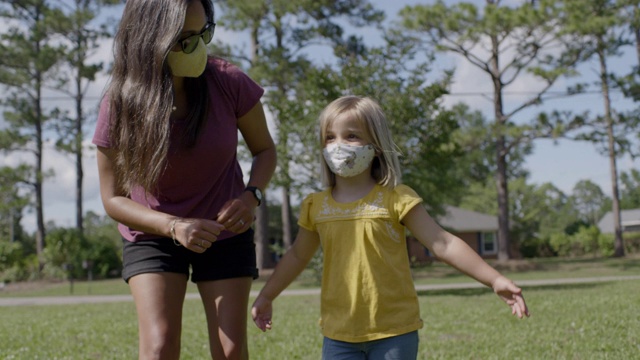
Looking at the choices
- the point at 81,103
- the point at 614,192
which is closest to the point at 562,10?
the point at 614,192

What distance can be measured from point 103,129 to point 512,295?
5.63 ft

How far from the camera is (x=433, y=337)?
7.58 m

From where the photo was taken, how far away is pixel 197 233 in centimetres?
287

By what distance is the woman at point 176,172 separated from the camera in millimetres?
2990

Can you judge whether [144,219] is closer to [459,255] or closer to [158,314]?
[158,314]

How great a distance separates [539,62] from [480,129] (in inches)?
132

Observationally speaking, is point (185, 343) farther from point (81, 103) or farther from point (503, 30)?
point (81, 103)

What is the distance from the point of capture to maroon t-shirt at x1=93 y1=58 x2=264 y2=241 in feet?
10.3

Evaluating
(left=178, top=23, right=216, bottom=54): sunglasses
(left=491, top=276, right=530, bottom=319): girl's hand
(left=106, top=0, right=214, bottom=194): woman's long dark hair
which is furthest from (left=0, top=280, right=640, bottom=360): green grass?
(left=178, top=23, right=216, bottom=54): sunglasses

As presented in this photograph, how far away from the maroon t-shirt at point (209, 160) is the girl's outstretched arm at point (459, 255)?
787 millimetres

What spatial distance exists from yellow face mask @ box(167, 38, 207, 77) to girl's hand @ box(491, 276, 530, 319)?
4.69 feet

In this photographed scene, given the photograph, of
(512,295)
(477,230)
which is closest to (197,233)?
(512,295)

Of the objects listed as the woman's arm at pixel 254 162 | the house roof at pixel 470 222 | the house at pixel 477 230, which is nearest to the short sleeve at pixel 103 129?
the woman's arm at pixel 254 162

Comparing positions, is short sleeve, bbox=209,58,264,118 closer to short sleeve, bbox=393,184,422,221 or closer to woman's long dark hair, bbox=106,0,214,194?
woman's long dark hair, bbox=106,0,214,194
